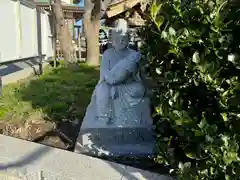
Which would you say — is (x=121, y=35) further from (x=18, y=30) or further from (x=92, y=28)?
(x=92, y=28)

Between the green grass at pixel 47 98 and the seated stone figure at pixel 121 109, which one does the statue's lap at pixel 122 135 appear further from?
the green grass at pixel 47 98

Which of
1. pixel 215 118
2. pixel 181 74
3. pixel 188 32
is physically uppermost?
pixel 188 32

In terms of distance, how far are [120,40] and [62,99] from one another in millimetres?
2466

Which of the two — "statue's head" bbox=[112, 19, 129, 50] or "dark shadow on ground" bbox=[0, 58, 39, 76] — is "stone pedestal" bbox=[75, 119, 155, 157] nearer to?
"statue's head" bbox=[112, 19, 129, 50]

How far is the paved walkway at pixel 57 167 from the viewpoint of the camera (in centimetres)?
205

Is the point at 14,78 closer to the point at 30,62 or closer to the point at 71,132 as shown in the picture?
the point at 30,62

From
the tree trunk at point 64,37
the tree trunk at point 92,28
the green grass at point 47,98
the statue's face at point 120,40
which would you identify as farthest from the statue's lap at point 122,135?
the tree trunk at point 92,28

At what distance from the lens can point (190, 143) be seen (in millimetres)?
1683

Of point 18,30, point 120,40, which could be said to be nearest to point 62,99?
point 18,30

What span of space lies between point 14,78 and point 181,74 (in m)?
5.61

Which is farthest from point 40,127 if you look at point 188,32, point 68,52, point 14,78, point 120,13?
point 68,52

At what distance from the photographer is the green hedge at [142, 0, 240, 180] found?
1.42 meters

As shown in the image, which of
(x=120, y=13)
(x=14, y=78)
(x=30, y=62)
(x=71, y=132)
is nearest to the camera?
(x=71, y=132)

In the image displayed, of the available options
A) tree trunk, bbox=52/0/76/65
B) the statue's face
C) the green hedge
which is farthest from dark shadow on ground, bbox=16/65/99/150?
tree trunk, bbox=52/0/76/65
